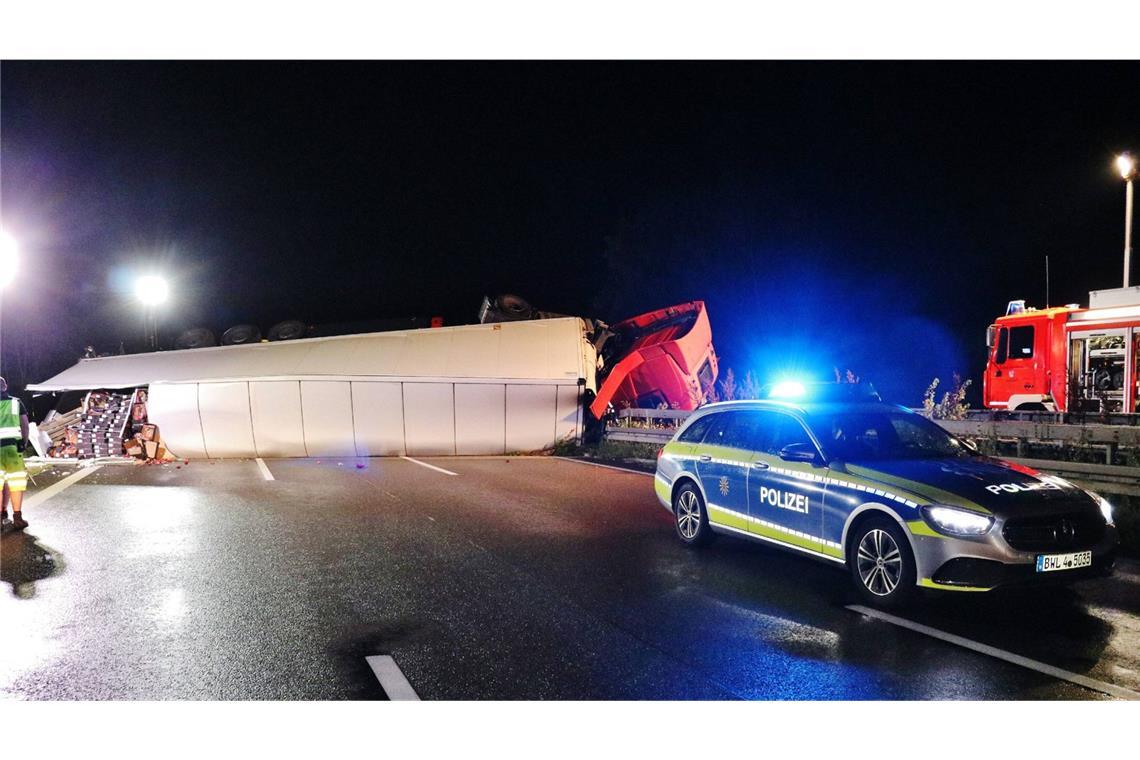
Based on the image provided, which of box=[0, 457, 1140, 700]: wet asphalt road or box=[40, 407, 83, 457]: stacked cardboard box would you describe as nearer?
box=[0, 457, 1140, 700]: wet asphalt road

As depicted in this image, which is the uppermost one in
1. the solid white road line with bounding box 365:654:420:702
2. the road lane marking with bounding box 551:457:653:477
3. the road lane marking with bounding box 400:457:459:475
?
the solid white road line with bounding box 365:654:420:702

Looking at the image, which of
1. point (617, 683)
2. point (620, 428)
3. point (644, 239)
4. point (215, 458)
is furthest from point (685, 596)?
point (644, 239)

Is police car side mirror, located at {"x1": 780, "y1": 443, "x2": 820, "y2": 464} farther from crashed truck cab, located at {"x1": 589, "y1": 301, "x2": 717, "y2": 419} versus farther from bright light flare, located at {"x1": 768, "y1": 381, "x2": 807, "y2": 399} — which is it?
crashed truck cab, located at {"x1": 589, "y1": 301, "x2": 717, "y2": 419}

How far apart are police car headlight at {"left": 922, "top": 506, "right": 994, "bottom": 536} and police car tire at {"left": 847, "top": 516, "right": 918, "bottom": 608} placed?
26 centimetres

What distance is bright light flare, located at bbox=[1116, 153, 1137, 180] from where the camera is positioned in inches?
658

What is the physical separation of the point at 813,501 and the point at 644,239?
3536 centimetres

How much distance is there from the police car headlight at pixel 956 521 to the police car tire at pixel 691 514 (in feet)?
8.77

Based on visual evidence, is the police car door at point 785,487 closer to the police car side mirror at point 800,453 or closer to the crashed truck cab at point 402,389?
the police car side mirror at point 800,453

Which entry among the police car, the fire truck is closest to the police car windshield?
the police car

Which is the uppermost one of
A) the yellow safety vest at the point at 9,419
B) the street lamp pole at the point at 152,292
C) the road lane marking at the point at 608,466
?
the street lamp pole at the point at 152,292

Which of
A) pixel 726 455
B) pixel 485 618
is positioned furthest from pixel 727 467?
pixel 485 618

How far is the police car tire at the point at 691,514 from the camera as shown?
8.09m

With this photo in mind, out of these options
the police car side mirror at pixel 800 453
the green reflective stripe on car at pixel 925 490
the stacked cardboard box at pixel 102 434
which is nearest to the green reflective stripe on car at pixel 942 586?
the green reflective stripe on car at pixel 925 490

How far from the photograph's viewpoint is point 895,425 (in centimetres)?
723
